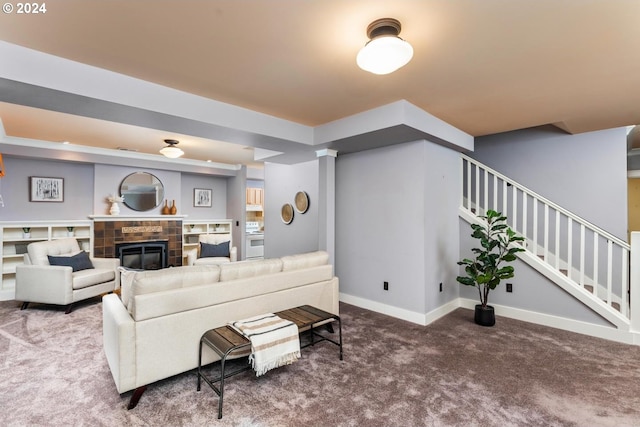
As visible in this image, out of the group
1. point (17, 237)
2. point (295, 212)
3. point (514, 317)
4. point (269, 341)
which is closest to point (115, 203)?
point (17, 237)

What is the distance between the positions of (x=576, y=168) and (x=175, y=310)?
5230mm

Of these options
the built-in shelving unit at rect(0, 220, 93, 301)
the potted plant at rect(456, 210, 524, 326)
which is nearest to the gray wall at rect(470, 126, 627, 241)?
the potted plant at rect(456, 210, 524, 326)

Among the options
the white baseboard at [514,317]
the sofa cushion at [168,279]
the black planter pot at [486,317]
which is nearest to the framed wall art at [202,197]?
the white baseboard at [514,317]

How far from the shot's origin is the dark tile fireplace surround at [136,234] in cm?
554

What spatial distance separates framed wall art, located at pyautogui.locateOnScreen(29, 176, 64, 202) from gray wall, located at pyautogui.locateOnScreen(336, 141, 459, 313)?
5.04 meters

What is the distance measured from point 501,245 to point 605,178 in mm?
1713

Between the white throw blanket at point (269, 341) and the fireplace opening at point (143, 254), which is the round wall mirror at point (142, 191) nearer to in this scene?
the fireplace opening at point (143, 254)

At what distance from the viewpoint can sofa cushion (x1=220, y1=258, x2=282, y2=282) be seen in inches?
101

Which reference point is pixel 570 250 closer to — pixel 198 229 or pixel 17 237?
pixel 198 229

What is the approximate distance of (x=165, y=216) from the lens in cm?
631

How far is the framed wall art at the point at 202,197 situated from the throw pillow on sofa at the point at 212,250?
5.40 feet

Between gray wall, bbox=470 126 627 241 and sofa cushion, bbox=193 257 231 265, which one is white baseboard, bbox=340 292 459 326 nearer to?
gray wall, bbox=470 126 627 241

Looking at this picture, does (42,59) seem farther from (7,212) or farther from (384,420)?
(7,212)

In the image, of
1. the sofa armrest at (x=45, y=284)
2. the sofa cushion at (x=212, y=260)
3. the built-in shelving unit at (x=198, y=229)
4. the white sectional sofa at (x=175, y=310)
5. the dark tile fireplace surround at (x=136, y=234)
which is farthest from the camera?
the built-in shelving unit at (x=198, y=229)
